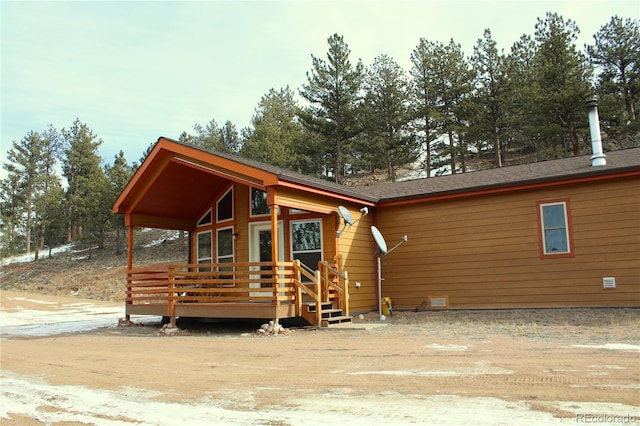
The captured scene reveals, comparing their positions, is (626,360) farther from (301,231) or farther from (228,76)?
(228,76)

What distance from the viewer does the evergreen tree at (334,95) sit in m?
26.9

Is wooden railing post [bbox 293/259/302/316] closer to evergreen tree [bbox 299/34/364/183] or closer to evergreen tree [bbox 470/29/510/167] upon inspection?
evergreen tree [bbox 299/34/364/183]

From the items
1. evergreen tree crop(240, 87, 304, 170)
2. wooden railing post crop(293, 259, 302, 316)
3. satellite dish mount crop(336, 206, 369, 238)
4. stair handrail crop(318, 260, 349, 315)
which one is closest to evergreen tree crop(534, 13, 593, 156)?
evergreen tree crop(240, 87, 304, 170)

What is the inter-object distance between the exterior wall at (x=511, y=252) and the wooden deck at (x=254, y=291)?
7.39ft

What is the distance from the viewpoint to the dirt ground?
3.70 meters

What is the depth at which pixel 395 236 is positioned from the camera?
1210 centimetres

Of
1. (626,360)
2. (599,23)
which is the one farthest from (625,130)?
(626,360)

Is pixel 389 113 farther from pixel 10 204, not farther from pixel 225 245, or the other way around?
pixel 10 204

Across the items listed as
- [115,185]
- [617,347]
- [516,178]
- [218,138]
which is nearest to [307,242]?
[516,178]

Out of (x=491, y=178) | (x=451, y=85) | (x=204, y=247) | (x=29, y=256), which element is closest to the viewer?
(x=491, y=178)

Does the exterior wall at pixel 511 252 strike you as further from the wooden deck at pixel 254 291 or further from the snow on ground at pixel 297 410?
the snow on ground at pixel 297 410

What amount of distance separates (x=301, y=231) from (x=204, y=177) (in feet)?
9.34

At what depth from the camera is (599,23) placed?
28.0 meters

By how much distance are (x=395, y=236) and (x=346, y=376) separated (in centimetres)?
736
